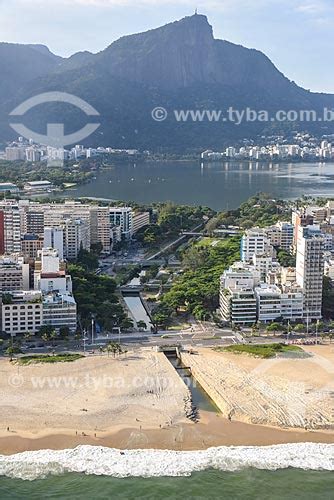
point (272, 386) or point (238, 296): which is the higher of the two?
point (238, 296)

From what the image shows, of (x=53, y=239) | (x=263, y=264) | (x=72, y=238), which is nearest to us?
(x=263, y=264)

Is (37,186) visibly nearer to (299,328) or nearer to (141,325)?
(141,325)

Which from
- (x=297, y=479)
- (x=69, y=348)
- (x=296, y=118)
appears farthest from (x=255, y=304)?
(x=296, y=118)

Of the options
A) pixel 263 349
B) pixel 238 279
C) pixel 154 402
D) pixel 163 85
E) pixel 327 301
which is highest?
pixel 163 85

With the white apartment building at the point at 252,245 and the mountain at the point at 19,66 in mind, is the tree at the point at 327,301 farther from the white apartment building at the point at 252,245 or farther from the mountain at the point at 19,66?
the mountain at the point at 19,66

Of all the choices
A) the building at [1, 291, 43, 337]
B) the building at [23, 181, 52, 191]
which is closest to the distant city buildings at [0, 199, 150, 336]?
the building at [1, 291, 43, 337]

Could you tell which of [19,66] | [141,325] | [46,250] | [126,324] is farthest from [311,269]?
[19,66]
